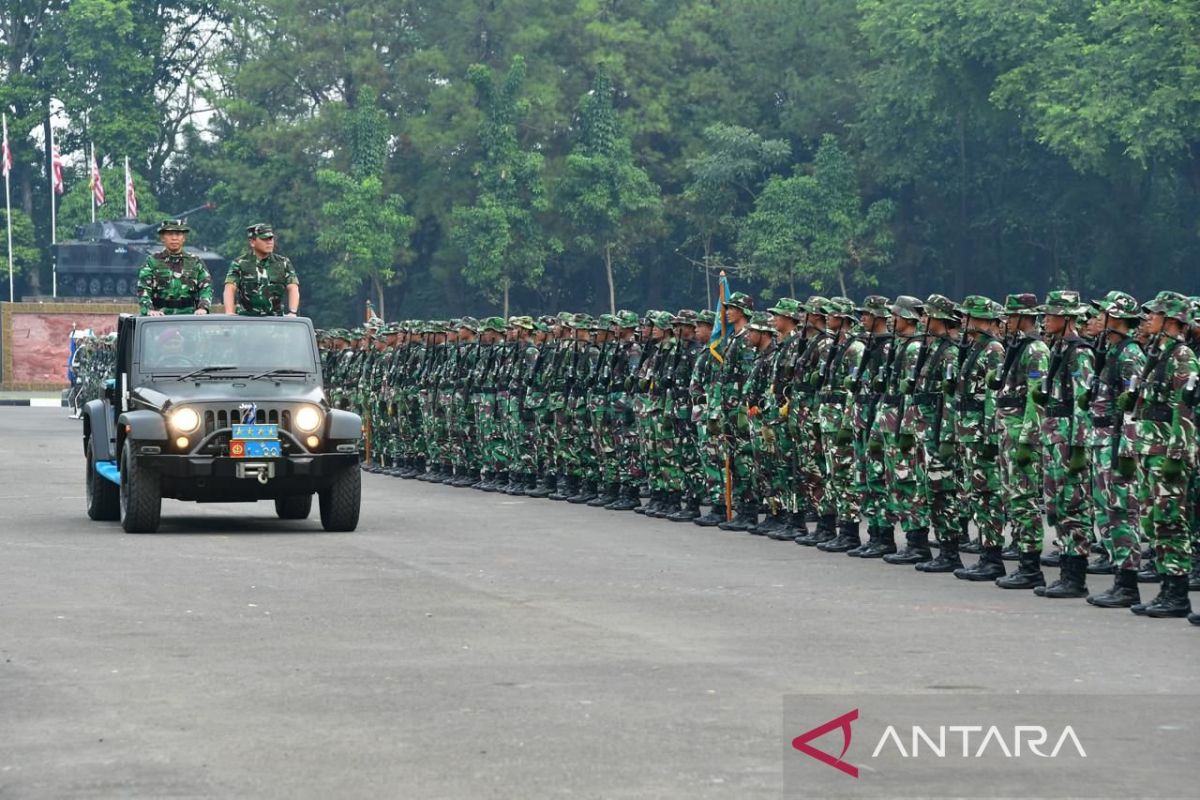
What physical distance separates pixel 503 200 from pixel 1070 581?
2820 inches

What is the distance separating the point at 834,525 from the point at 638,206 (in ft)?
218

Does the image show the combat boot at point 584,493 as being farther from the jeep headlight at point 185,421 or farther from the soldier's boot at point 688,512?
the jeep headlight at point 185,421

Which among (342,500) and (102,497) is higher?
(342,500)

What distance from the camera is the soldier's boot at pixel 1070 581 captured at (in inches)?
562

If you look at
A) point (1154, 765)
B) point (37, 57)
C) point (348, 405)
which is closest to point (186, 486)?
point (1154, 765)

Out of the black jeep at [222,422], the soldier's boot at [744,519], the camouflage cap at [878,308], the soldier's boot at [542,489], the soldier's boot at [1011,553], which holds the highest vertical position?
the camouflage cap at [878,308]

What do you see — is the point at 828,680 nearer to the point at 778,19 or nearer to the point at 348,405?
the point at 348,405

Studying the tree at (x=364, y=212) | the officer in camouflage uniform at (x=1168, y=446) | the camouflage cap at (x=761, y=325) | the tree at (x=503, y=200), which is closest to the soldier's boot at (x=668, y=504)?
the camouflage cap at (x=761, y=325)

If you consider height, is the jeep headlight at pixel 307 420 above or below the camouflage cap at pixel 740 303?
below

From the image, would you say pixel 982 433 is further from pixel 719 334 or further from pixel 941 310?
pixel 719 334

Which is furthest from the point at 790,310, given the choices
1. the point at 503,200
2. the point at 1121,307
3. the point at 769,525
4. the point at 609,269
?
the point at 609,269

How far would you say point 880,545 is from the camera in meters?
17.2

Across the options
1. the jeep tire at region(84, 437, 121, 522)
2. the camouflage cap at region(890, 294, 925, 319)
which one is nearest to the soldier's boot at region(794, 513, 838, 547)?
the camouflage cap at region(890, 294, 925, 319)

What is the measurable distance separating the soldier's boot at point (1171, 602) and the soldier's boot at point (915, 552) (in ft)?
10.8
